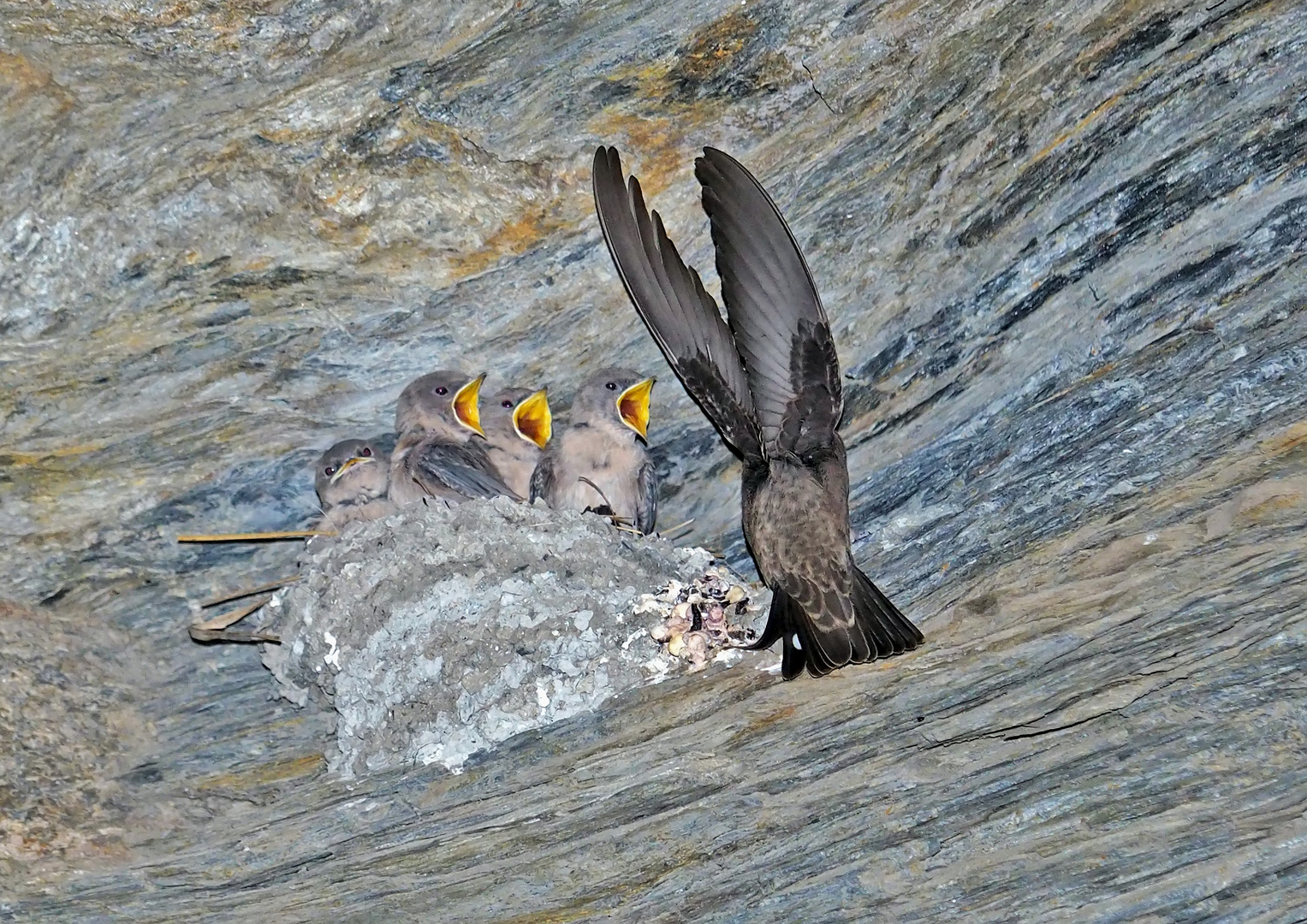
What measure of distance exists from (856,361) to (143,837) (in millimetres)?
3444

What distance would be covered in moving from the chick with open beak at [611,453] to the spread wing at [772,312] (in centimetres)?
86

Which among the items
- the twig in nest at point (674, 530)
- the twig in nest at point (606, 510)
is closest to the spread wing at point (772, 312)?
the twig in nest at point (606, 510)

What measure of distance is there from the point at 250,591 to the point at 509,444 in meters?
1.35

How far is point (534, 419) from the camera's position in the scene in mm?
7023

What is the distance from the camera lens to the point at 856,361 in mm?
6375

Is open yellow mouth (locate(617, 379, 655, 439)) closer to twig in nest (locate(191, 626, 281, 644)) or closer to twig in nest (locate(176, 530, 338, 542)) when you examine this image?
twig in nest (locate(176, 530, 338, 542))

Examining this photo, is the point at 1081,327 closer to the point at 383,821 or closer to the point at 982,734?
the point at 982,734

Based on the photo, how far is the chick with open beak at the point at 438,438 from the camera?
265 inches

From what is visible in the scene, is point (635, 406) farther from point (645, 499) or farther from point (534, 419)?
point (534, 419)

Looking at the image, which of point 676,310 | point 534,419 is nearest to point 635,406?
point 534,419

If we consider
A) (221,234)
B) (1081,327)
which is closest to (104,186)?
(221,234)

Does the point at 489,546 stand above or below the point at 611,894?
above

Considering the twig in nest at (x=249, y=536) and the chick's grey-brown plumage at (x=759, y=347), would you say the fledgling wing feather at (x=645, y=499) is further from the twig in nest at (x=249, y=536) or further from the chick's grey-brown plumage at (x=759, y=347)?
the twig in nest at (x=249, y=536)

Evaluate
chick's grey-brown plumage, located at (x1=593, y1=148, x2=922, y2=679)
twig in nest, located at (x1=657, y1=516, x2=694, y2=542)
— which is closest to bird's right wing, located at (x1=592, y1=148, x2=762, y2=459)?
chick's grey-brown plumage, located at (x1=593, y1=148, x2=922, y2=679)
